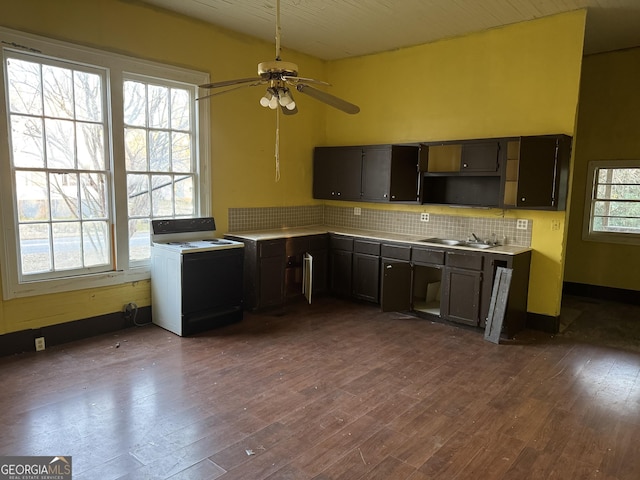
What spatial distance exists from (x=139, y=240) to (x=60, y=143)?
1136 millimetres

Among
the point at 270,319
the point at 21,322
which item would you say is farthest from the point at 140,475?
the point at 270,319

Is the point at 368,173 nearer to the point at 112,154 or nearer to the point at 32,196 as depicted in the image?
the point at 112,154

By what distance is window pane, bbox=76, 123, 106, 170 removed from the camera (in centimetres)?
399

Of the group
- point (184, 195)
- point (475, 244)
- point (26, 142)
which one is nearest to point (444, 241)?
point (475, 244)

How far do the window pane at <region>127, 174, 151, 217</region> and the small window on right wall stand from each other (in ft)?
18.3

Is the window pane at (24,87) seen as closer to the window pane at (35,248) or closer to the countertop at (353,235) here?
the window pane at (35,248)

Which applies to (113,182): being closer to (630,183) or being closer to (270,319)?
(270,319)

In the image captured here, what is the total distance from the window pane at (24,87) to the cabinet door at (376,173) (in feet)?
11.3

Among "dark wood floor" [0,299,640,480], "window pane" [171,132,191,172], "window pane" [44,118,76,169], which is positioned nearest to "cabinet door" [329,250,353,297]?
"dark wood floor" [0,299,640,480]

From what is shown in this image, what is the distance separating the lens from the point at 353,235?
5383 mm

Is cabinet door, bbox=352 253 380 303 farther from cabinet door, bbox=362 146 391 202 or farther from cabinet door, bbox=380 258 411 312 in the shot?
cabinet door, bbox=362 146 391 202
